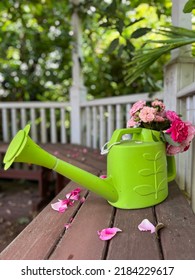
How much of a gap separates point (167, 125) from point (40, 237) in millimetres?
601

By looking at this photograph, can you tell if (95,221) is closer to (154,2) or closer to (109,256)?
(109,256)

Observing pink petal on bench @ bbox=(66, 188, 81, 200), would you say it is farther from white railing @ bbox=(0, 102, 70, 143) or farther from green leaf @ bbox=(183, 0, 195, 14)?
white railing @ bbox=(0, 102, 70, 143)

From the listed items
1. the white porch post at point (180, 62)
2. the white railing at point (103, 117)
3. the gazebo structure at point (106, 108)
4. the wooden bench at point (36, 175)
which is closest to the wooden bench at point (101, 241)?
the gazebo structure at point (106, 108)

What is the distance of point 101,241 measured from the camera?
0.66m

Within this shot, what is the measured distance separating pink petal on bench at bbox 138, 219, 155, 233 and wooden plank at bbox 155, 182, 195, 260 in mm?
29

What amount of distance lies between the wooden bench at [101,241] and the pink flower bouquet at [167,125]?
0.21m

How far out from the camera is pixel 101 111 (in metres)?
2.23

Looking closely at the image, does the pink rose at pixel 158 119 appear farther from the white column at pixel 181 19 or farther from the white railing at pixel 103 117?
the white railing at pixel 103 117

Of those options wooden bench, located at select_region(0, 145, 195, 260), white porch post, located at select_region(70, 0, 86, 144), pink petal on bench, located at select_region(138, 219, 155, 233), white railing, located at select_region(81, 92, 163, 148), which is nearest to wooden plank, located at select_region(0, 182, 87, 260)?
wooden bench, located at select_region(0, 145, 195, 260)

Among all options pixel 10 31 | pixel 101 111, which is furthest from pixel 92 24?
pixel 101 111

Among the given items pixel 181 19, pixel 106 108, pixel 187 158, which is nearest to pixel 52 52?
pixel 106 108

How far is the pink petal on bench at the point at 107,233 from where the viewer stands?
67 cm

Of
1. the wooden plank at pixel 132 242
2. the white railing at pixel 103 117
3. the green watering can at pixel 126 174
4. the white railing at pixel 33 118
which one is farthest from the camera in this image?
the white railing at pixel 33 118
